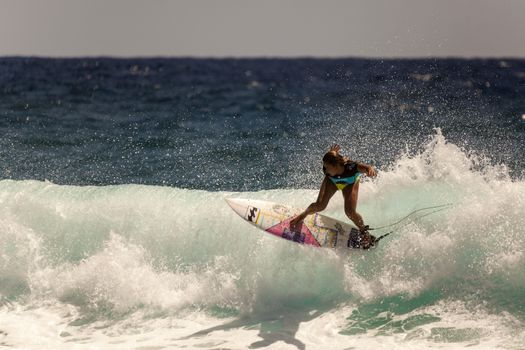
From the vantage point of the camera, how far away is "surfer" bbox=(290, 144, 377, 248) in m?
9.25

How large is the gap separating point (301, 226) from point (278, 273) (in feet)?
2.72

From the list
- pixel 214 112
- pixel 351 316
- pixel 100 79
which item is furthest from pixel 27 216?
pixel 100 79

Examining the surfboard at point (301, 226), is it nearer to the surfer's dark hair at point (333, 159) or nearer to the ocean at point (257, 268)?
the ocean at point (257, 268)

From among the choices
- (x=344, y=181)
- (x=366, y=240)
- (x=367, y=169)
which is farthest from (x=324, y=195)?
(x=366, y=240)

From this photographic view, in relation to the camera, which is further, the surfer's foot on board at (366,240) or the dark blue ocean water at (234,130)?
the dark blue ocean water at (234,130)

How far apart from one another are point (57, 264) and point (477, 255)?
6.49 meters

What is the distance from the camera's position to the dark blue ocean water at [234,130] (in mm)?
17406

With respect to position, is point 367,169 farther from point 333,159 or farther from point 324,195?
point 324,195

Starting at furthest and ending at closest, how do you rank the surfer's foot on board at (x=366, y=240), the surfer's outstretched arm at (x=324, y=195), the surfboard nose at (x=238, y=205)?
1. the surfboard nose at (x=238, y=205)
2. the surfer's foot on board at (x=366, y=240)
3. the surfer's outstretched arm at (x=324, y=195)

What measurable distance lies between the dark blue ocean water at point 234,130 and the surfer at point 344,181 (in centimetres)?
442

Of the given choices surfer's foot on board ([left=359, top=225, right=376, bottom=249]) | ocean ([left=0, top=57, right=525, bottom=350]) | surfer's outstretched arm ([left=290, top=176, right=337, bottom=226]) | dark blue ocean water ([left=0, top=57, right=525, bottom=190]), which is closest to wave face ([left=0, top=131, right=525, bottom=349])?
ocean ([left=0, top=57, right=525, bottom=350])

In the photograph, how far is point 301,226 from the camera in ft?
32.9

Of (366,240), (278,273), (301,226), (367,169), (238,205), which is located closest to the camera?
(367,169)

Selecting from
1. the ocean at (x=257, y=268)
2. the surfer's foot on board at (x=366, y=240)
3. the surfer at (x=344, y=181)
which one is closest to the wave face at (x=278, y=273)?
the ocean at (x=257, y=268)
